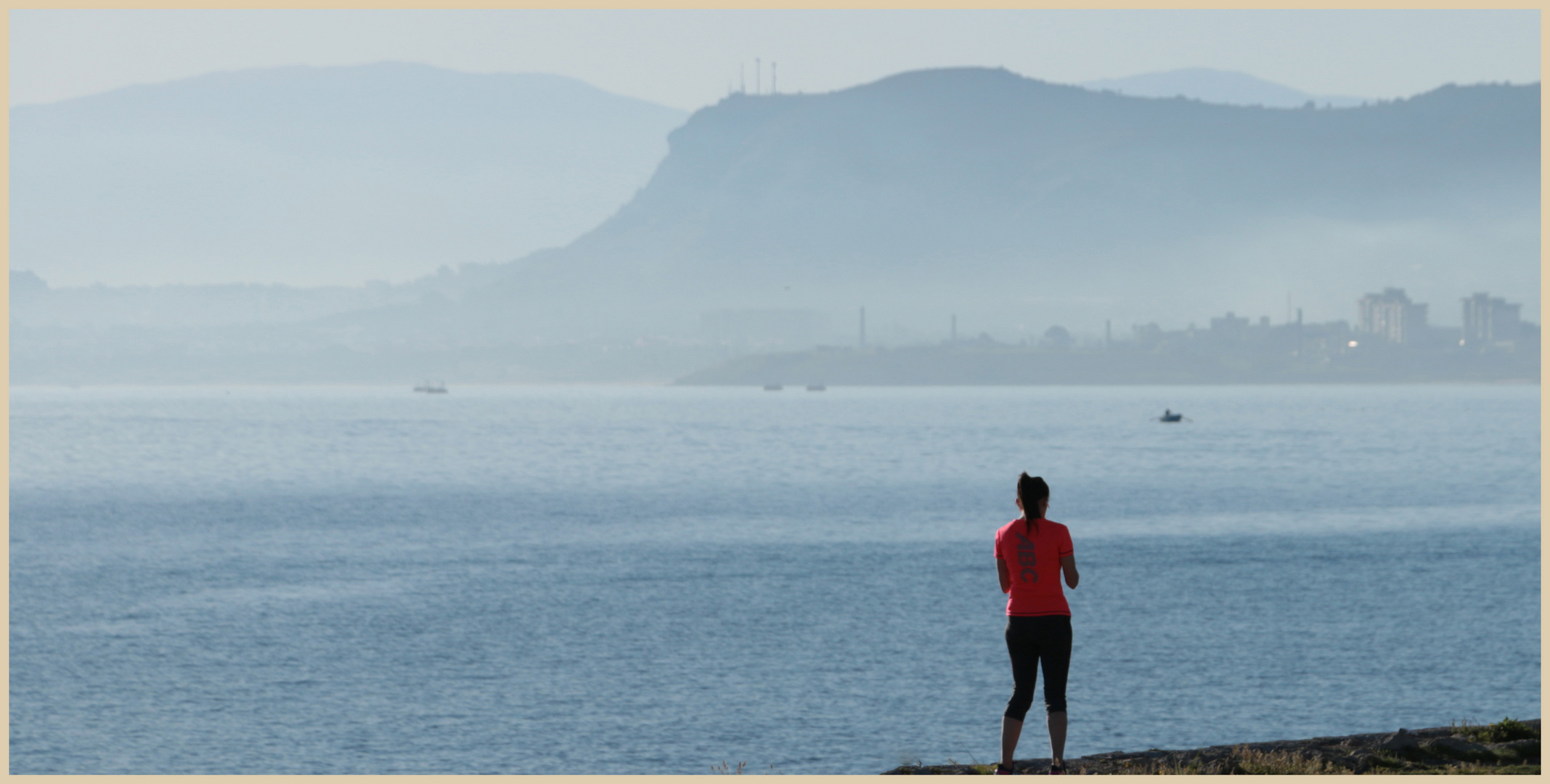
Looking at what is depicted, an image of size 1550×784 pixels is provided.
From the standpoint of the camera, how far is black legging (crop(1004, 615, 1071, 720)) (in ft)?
34.5

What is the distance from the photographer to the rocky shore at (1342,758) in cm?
1202

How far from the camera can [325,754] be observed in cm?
4541

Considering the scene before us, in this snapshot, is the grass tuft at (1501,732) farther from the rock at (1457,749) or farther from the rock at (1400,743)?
the rock at (1400,743)

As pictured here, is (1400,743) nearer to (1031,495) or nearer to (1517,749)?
(1517,749)

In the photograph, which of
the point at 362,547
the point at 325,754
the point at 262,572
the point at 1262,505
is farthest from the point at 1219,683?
the point at 1262,505

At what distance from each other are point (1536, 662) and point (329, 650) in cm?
5009

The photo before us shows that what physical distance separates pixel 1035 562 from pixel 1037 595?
28cm

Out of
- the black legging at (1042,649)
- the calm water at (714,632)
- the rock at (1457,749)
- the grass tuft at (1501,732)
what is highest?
the black legging at (1042,649)

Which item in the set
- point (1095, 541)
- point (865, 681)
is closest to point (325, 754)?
point (865, 681)

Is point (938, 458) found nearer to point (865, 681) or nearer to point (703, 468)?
point (703, 468)

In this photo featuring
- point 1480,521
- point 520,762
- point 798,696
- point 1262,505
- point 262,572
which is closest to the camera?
point 520,762

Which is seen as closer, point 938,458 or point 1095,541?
point 1095,541

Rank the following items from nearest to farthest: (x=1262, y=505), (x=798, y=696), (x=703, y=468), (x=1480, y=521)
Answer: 1. (x=798, y=696)
2. (x=1480, y=521)
3. (x=1262, y=505)
4. (x=703, y=468)

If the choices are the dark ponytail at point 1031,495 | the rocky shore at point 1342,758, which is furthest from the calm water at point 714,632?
the dark ponytail at point 1031,495
